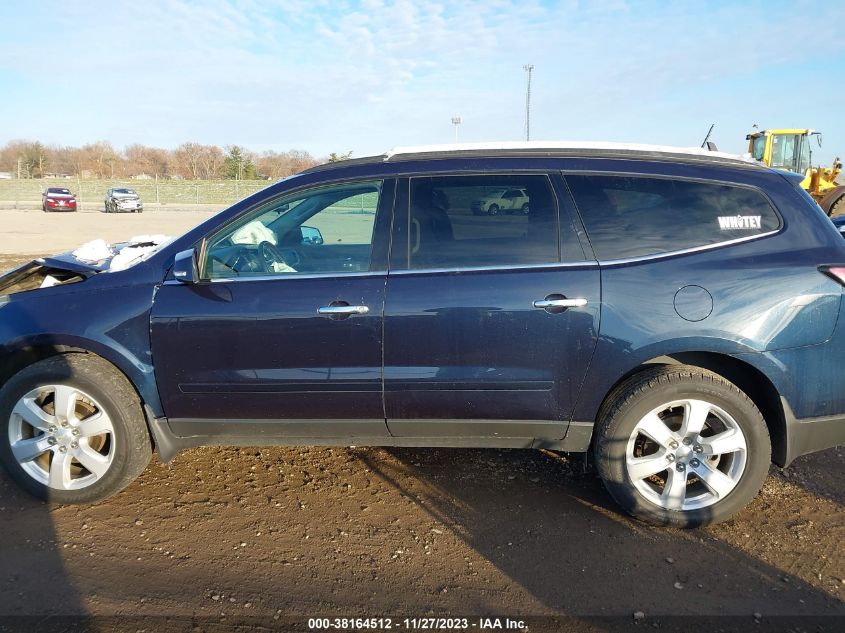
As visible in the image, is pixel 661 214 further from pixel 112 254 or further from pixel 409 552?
pixel 112 254

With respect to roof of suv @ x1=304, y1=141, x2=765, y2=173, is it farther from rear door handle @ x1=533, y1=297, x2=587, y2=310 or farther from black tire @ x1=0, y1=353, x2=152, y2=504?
black tire @ x1=0, y1=353, x2=152, y2=504

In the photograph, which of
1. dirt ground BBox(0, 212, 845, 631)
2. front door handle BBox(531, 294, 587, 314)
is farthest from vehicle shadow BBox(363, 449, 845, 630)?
front door handle BBox(531, 294, 587, 314)

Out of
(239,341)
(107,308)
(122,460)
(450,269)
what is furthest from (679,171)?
(122,460)

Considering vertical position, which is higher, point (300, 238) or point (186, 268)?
point (300, 238)

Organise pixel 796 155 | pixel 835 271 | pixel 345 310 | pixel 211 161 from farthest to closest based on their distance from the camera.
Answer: pixel 211 161 → pixel 796 155 → pixel 345 310 → pixel 835 271

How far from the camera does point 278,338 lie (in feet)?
10.2

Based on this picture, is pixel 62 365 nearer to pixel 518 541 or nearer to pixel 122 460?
pixel 122 460

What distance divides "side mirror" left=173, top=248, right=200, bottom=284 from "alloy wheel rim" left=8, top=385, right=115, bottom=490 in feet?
2.64

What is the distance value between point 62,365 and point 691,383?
315 cm

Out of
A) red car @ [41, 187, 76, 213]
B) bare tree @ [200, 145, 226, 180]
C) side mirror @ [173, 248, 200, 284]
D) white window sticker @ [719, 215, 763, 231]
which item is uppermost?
bare tree @ [200, 145, 226, 180]

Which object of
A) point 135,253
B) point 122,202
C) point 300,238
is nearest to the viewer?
point 300,238

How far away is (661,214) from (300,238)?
1.96 meters

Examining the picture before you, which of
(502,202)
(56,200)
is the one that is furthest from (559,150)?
(56,200)

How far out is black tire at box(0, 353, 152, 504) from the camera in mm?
3230
